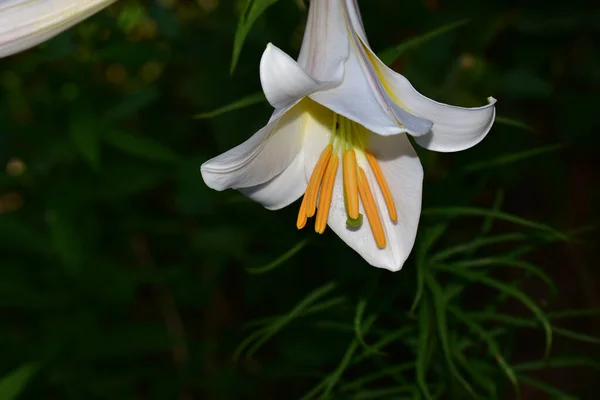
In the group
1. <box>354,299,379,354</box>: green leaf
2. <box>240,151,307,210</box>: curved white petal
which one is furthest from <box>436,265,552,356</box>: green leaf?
<box>240,151,307,210</box>: curved white petal

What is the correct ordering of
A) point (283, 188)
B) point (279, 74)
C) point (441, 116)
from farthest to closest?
point (283, 188) → point (441, 116) → point (279, 74)

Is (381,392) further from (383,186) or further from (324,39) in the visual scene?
(324,39)

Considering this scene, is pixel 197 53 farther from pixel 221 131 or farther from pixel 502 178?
pixel 502 178

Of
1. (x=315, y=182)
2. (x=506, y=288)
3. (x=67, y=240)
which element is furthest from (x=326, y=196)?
(x=67, y=240)

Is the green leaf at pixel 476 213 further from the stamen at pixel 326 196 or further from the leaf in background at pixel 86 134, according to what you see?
the leaf in background at pixel 86 134

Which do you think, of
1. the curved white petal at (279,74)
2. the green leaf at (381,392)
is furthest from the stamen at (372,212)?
the green leaf at (381,392)

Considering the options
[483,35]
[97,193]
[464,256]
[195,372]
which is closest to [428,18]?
[483,35]
